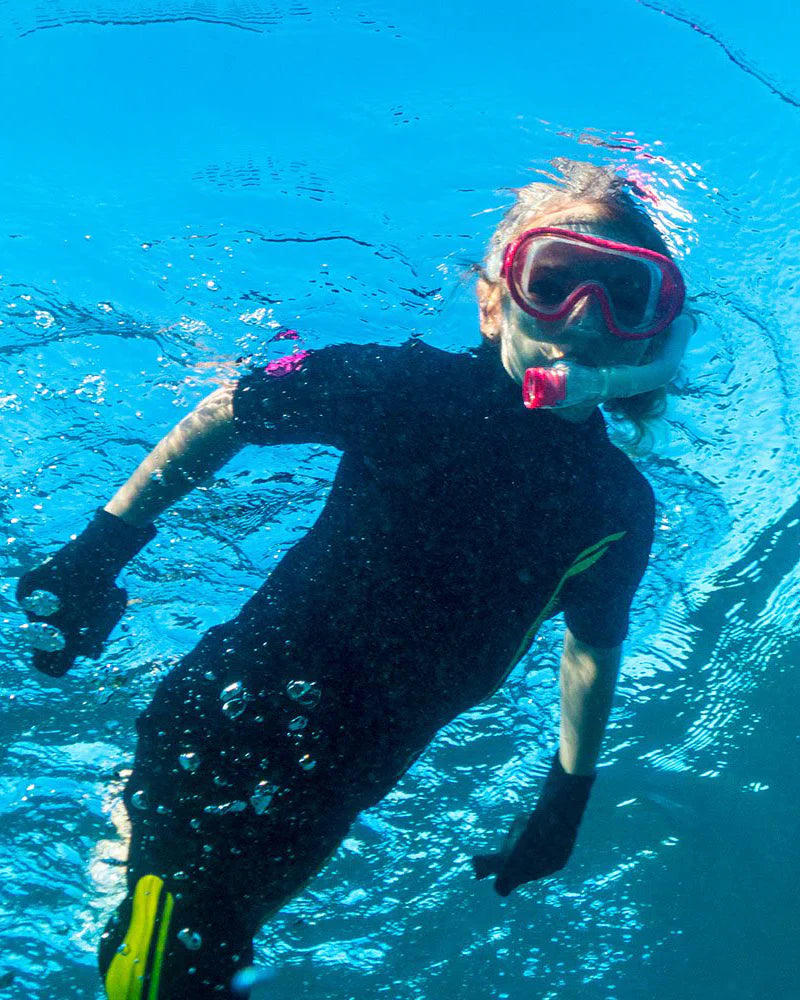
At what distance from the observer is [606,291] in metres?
3.16

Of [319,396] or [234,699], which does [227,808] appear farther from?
[319,396]

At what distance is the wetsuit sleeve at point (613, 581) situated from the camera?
3541mm

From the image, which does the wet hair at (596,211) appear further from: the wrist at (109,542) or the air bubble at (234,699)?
the air bubble at (234,699)

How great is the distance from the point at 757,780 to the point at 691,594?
8335 mm

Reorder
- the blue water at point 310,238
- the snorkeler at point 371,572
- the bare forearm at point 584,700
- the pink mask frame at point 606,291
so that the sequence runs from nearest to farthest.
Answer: the snorkeler at point 371,572
the pink mask frame at point 606,291
the bare forearm at point 584,700
the blue water at point 310,238

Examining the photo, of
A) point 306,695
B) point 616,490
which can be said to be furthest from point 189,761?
point 616,490

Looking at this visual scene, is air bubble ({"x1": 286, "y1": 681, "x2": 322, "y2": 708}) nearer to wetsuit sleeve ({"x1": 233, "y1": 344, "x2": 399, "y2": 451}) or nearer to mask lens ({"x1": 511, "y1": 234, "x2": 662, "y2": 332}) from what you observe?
wetsuit sleeve ({"x1": 233, "y1": 344, "x2": 399, "y2": 451})

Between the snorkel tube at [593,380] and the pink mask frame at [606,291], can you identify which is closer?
the snorkel tube at [593,380]

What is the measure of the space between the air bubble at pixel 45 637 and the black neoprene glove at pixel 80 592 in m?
0.01

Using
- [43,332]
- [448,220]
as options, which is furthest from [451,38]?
[43,332]

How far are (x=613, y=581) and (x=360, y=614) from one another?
1450 mm

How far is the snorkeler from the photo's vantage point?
288cm

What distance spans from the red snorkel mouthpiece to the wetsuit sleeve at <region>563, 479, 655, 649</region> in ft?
2.95

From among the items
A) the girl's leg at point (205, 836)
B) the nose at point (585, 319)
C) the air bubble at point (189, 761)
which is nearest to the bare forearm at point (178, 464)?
the girl's leg at point (205, 836)
